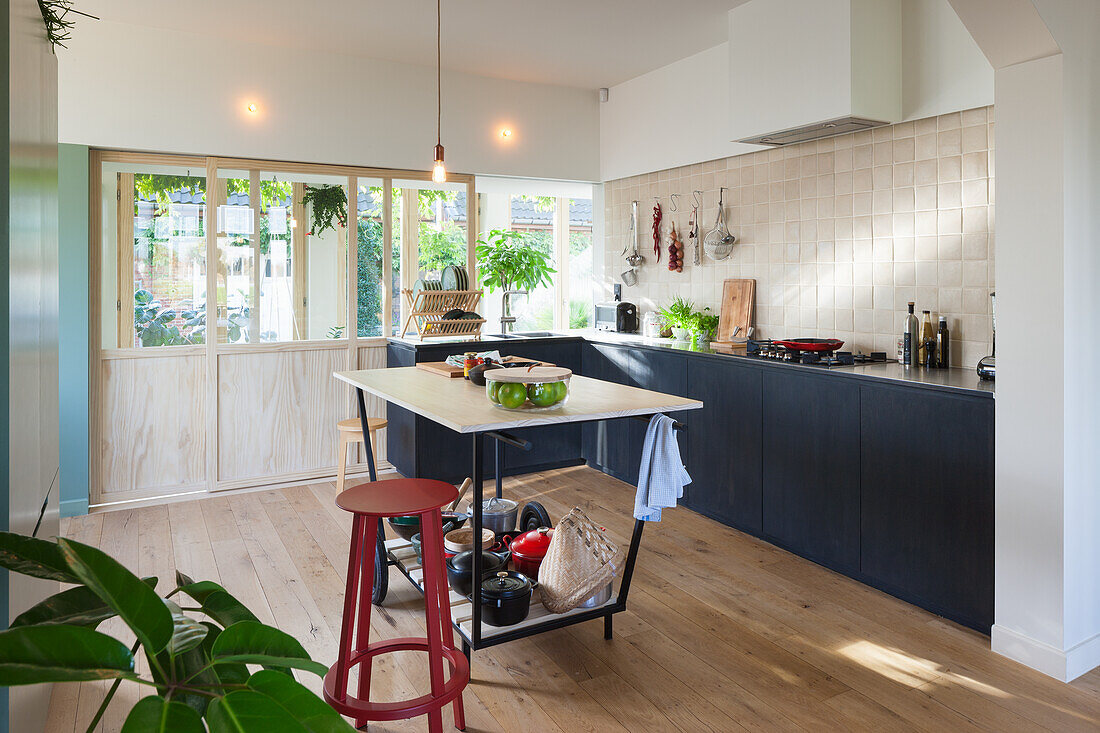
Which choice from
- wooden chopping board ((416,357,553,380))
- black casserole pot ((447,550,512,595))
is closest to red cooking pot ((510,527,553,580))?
black casserole pot ((447,550,512,595))

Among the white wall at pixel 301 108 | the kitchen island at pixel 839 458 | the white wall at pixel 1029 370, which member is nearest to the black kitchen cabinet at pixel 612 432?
the kitchen island at pixel 839 458

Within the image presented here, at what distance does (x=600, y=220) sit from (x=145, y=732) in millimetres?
5524

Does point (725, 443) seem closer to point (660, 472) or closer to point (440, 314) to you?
point (660, 472)

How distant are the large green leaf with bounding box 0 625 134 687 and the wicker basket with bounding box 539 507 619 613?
1.91 m

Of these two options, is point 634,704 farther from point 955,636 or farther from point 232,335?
point 232,335

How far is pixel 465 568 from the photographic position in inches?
105

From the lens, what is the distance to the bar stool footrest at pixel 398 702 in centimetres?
210

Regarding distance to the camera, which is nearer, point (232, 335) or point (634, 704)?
point (634, 704)

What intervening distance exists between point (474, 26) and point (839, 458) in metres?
3.11

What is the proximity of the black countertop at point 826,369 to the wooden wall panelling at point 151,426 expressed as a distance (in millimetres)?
1316

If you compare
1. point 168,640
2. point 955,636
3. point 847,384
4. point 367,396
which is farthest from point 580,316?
point 168,640

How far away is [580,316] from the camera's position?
923 centimetres

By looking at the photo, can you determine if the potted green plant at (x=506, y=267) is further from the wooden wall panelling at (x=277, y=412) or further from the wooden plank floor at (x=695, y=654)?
the wooden plank floor at (x=695, y=654)

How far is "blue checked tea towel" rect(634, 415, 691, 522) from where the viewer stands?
2.57 metres
